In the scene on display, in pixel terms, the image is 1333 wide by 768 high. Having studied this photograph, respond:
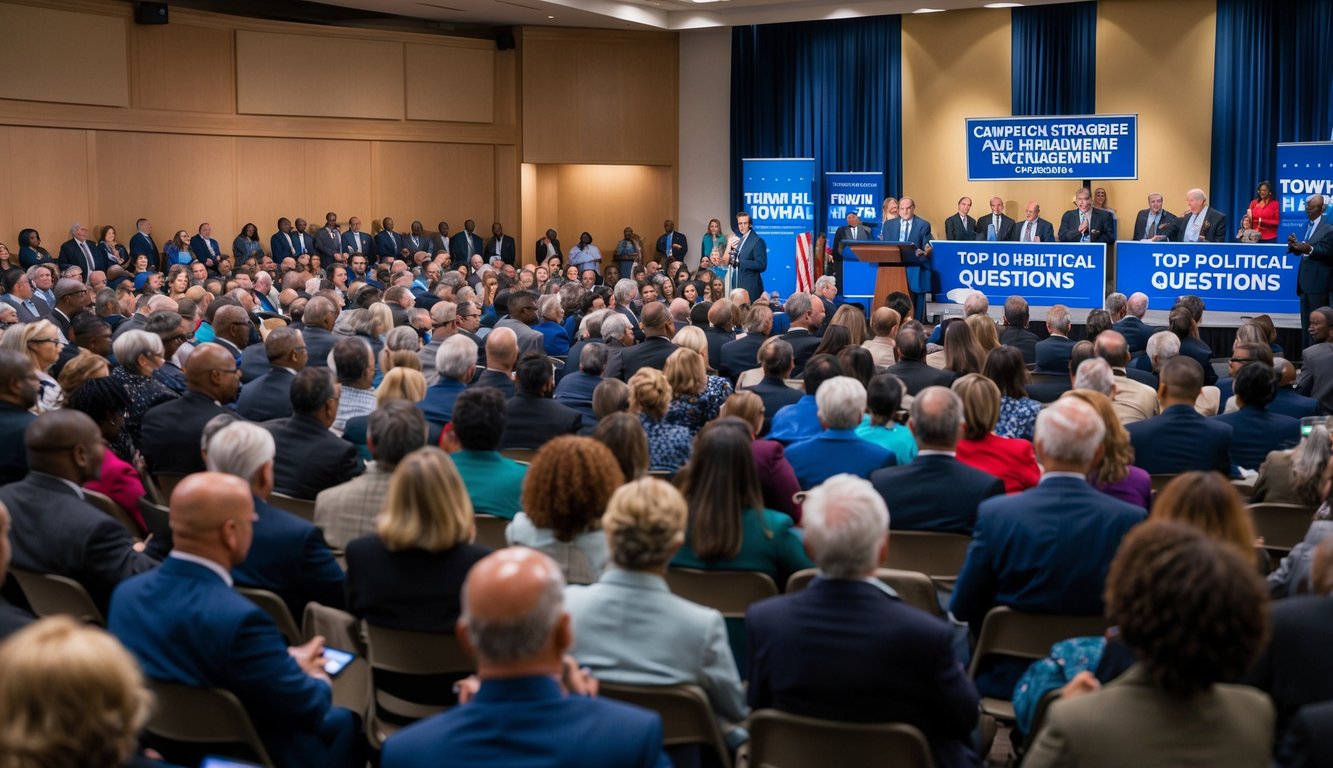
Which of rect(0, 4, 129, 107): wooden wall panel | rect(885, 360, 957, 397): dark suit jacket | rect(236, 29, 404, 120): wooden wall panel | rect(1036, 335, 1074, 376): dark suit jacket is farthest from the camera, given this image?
rect(236, 29, 404, 120): wooden wall panel

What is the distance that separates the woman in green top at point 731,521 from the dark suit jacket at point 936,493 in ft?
1.96

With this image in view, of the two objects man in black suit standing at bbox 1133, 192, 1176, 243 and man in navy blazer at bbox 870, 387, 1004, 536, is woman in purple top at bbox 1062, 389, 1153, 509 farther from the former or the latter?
man in black suit standing at bbox 1133, 192, 1176, 243

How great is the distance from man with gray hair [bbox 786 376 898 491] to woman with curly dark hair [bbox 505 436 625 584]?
1441mm

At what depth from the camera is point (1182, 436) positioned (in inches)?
224

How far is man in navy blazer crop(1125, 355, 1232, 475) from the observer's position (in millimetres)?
5664

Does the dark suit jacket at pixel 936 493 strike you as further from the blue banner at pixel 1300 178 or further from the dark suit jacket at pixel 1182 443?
the blue banner at pixel 1300 178

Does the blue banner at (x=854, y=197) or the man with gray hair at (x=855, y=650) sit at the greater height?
the blue banner at (x=854, y=197)

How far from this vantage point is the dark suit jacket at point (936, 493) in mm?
4457

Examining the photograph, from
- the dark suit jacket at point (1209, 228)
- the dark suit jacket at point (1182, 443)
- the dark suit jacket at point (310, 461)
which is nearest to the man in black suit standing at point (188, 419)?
the dark suit jacket at point (310, 461)

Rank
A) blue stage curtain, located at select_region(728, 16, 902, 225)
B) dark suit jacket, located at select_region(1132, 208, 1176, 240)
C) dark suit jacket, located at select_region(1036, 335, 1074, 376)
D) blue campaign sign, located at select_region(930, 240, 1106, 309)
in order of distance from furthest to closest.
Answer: blue stage curtain, located at select_region(728, 16, 902, 225) < dark suit jacket, located at select_region(1132, 208, 1176, 240) < blue campaign sign, located at select_region(930, 240, 1106, 309) < dark suit jacket, located at select_region(1036, 335, 1074, 376)

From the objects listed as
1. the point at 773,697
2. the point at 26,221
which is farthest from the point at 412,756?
the point at 26,221

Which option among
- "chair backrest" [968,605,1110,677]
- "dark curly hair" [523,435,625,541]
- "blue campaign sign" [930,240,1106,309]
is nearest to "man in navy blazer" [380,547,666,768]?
"dark curly hair" [523,435,625,541]

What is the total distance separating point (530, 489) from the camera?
389 cm

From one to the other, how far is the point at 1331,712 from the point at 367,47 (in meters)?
19.8
